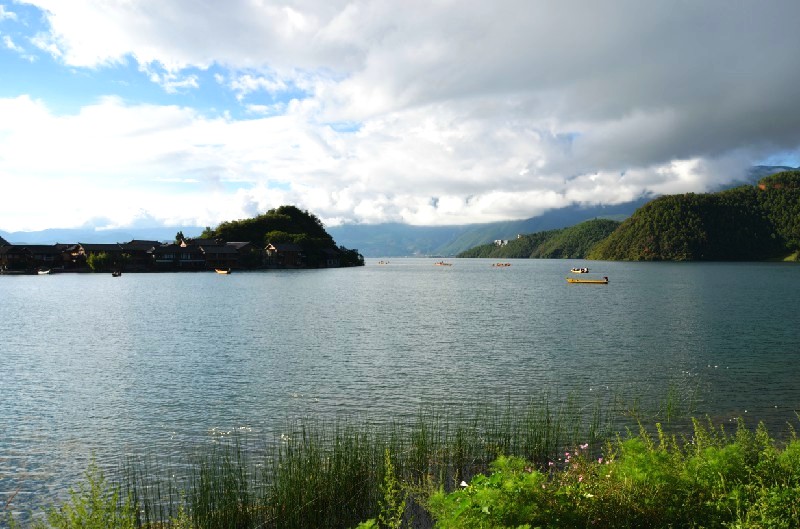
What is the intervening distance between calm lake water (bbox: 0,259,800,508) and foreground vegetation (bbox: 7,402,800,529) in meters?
3.19

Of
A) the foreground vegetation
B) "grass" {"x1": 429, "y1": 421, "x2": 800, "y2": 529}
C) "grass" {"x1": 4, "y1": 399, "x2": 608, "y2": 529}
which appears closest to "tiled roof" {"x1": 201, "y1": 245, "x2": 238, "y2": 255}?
"grass" {"x1": 4, "y1": 399, "x2": 608, "y2": 529}

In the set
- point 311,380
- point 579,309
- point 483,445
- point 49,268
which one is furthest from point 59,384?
point 49,268

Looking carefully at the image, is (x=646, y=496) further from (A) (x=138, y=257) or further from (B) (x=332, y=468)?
(A) (x=138, y=257)

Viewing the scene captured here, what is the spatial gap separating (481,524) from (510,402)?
636 inches

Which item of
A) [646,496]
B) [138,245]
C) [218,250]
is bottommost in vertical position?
[646,496]

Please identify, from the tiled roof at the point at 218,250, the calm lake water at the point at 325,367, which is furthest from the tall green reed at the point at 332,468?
the tiled roof at the point at 218,250

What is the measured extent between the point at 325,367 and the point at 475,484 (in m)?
23.6

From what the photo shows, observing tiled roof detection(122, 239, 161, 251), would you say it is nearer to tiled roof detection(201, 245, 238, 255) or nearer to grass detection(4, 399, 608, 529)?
tiled roof detection(201, 245, 238, 255)

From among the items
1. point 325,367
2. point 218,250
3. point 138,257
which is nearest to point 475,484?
point 325,367

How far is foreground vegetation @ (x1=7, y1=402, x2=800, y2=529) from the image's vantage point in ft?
28.6

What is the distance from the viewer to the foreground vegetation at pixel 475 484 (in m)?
8.70

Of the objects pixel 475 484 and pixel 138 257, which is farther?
pixel 138 257

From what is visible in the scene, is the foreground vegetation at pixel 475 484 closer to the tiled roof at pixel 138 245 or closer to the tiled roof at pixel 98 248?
the tiled roof at pixel 98 248

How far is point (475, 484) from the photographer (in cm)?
880
